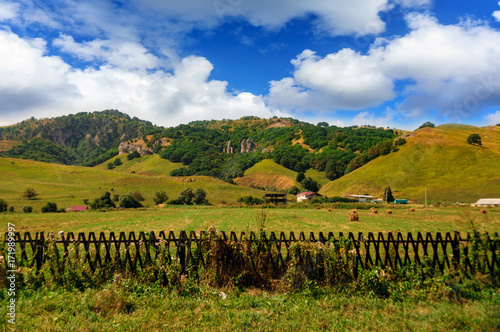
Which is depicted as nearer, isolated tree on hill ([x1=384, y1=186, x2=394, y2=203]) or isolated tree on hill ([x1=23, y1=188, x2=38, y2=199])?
isolated tree on hill ([x1=23, y1=188, x2=38, y2=199])

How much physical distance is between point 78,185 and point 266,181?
291 ft

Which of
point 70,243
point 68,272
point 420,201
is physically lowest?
point 420,201

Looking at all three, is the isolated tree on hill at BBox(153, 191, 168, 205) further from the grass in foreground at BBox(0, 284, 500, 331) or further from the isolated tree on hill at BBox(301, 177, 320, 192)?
the grass in foreground at BBox(0, 284, 500, 331)

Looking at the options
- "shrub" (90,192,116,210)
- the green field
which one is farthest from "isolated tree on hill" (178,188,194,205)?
the green field

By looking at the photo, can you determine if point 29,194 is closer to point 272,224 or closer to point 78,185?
point 78,185

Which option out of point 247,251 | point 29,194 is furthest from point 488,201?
point 29,194

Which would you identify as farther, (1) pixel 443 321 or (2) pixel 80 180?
(2) pixel 80 180

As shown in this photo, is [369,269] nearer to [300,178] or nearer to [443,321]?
[443,321]

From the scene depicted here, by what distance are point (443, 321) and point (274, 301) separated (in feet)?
12.7

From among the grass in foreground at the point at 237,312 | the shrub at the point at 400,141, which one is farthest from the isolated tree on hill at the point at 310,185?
the grass in foreground at the point at 237,312

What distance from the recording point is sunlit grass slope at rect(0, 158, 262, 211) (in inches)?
3216

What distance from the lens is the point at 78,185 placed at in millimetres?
99625

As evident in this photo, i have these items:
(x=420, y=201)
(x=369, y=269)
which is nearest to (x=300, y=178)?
(x=420, y=201)

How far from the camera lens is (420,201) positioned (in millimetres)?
73938
